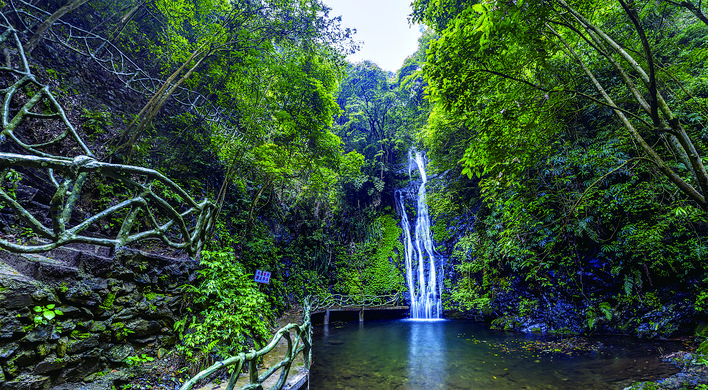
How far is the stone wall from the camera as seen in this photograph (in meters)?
2.75

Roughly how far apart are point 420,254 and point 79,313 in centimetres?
1474

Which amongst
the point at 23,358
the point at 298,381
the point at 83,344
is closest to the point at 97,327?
the point at 83,344

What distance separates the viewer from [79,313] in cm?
330

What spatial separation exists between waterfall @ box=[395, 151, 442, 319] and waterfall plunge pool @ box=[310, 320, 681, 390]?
189 inches

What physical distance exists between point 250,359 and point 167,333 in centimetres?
274

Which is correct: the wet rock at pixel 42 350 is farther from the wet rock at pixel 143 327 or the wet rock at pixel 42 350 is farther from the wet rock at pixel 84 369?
the wet rock at pixel 143 327

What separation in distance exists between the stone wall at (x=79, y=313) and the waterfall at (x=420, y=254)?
12.1m

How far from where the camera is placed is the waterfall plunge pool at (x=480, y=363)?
4914 millimetres

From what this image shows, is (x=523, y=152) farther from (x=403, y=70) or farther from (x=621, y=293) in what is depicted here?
(x=403, y=70)

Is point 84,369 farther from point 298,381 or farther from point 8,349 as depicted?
point 298,381

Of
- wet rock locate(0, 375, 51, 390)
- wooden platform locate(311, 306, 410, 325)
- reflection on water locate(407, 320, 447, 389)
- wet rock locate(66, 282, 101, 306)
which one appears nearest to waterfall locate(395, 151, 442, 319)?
wooden platform locate(311, 306, 410, 325)

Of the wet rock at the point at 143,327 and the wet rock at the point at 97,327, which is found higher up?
the wet rock at the point at 97,327

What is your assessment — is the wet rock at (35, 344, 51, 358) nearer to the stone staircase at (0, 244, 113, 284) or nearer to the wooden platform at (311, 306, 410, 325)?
the stone staircase at (0, 244, 113, 284)

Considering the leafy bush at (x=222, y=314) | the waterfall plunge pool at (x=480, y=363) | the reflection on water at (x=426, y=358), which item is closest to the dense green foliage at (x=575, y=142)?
the waterfall plunge pool at (x=480, y=363)
